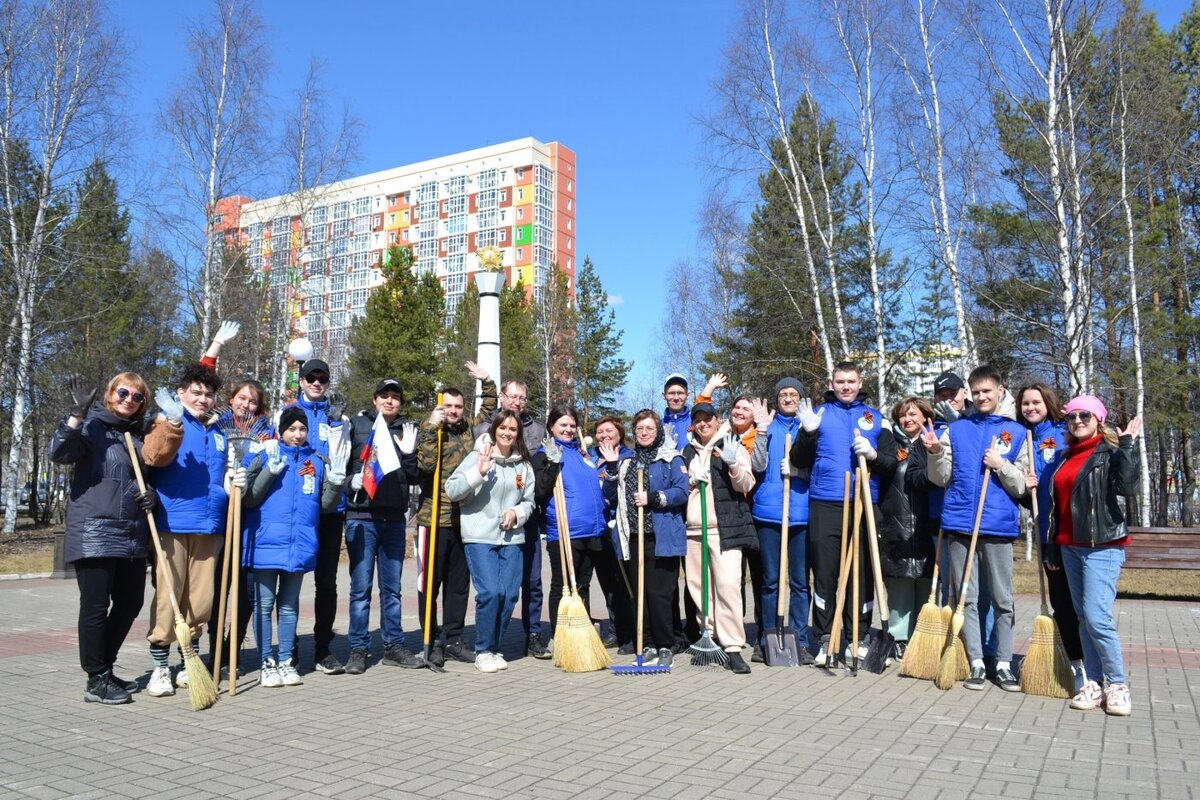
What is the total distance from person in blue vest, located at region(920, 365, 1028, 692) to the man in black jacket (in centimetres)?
385

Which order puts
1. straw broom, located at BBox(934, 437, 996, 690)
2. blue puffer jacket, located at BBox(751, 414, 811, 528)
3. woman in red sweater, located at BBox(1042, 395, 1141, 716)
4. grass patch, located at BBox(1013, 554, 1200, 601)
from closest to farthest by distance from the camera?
woman in red sweater, located at BBox(1042, 395, 1141, 716), straw broom, located at BBox(934, 437, 996, 690), blue puffer jacket, located at BBox(751, 414, 811, 528), grass patch, located at BBox(1013, 554, 1200, 601)

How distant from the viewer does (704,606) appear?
6.88 m

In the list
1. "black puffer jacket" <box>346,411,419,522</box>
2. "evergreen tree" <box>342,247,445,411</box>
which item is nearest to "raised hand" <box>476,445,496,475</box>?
"black puffer jacket" <box>346,411,419,522</box>

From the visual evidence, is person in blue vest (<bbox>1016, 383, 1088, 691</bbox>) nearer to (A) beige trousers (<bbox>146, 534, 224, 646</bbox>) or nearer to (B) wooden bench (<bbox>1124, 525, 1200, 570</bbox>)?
(A) beige trousers (<bbox>146, 534, 224, 646</bbox>)

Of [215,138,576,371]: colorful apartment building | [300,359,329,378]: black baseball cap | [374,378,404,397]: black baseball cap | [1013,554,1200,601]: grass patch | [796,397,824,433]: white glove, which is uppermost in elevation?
[215,138,576,371]: colorful apartment building

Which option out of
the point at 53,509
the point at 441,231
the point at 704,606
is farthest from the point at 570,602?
the point at 441,231

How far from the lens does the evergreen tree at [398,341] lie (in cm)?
Result: 3772

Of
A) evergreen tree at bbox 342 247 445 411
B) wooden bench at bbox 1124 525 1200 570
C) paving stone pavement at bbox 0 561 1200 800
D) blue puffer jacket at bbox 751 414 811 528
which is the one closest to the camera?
paving stone pavement at bbox 0 561 1200 800

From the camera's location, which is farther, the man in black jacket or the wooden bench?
the wooden bench

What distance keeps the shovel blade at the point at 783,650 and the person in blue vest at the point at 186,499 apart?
4105 mm

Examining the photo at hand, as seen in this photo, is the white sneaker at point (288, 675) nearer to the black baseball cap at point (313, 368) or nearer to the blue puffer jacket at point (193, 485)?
the blue puffer jacket at point (193, 485)

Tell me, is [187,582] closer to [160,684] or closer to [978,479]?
[160,684]

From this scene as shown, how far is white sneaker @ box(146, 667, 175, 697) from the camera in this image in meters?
5.82

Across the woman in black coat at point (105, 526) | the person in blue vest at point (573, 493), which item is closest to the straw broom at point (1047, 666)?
the person in blue vest at point (573, 493)
